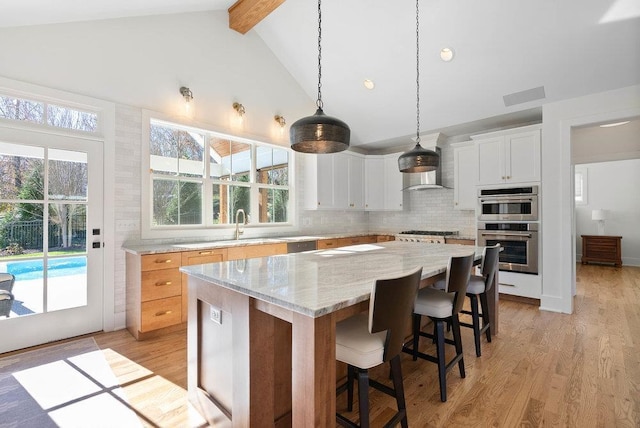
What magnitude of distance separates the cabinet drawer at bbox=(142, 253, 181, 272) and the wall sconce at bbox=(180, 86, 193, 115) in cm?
186

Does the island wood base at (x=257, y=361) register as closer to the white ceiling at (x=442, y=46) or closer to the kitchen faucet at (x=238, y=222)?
the kitchen faucet at (x=238, y=222)

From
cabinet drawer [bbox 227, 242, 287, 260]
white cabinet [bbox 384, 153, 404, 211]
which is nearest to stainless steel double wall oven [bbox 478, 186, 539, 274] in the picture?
white cabinet [bbox 384, 153, 404, 211]

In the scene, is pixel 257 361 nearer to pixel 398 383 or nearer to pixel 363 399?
pixel 363 399

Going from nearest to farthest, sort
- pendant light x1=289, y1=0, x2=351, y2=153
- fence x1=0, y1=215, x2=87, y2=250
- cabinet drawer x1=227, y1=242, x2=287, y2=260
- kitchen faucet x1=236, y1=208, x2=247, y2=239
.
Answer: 1. pendant light x1=289, y1=0, x2=351, y2=153
2. fence x1=0, y1=215, x2=87, y2=250
3. cabinet drawer x1=227, y1=242, x2=287, y2=260
4. kitchen faucet x1=236, y1=208, x2=247, y2=239

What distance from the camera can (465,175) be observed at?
4898mm

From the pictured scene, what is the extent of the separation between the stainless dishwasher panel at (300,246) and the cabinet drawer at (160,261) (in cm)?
155

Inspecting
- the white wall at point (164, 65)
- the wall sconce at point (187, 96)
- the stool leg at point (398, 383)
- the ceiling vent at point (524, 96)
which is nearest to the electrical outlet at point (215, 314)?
the stool leg at point (398, 383)

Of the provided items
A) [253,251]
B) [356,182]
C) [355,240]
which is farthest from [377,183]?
[253,251]

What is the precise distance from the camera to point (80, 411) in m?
1.96

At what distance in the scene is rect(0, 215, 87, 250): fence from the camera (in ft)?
9.12

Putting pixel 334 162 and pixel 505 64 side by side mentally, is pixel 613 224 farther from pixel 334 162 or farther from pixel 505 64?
pixel 334 162

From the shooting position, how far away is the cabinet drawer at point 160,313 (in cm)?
306

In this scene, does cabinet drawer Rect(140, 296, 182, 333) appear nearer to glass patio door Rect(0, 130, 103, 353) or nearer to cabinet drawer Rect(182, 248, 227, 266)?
cabinet drawer Rect(182, 248, 227, 266)

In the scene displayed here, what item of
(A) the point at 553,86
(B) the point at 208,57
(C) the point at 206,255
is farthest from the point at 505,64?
(C) the point at 206,255
